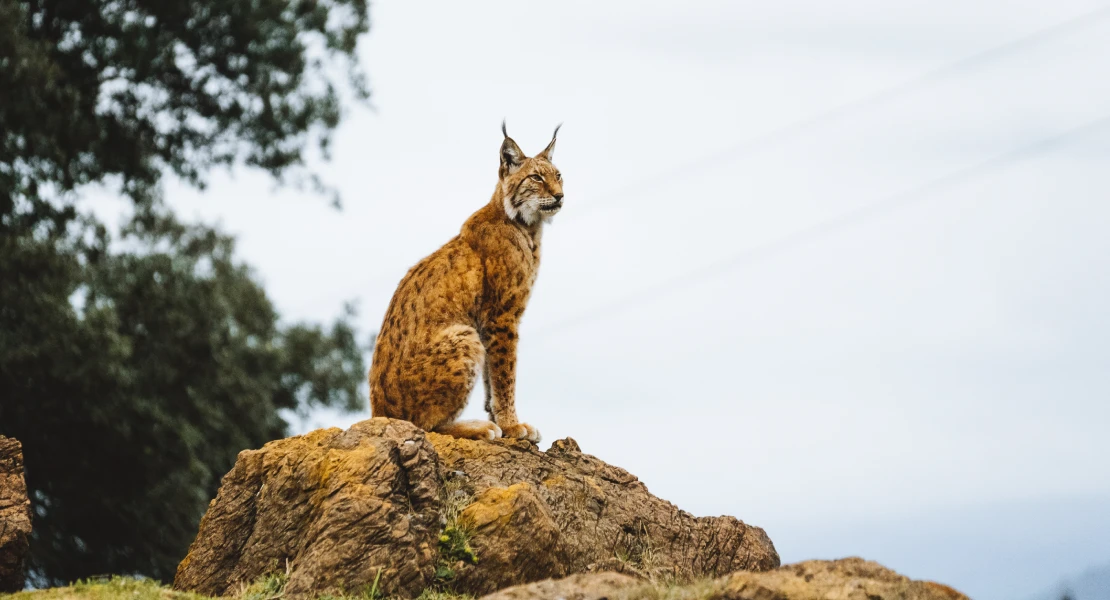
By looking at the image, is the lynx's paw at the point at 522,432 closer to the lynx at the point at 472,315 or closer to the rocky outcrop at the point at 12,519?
the lynx at the point at 472,315

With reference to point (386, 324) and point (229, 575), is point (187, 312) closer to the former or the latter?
point (386, 324)

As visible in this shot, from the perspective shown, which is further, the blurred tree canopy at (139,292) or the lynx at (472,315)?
the blurred tree canopy at (139,292)

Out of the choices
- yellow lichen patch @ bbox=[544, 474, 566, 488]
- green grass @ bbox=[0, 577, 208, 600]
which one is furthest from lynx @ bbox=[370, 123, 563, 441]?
green grass @ bbox=[0, 577, 208, 600]

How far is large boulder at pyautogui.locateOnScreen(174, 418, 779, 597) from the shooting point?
705 cm

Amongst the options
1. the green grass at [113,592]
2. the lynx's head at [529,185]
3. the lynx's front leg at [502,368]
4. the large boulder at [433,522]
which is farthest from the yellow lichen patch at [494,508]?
the lynx's head at [529,185]

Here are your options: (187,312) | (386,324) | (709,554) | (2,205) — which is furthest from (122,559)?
(709,554)

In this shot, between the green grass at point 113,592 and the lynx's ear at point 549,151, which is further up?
the lynx's ear at point 549,151

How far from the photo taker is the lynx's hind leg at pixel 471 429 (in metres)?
8.74

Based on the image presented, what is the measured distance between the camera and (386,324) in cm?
920

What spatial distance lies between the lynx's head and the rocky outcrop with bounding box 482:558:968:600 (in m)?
3.95

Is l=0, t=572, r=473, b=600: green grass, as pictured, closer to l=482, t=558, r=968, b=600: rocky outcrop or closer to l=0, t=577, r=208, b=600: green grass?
l=0, t=577, r=208, b=600: green grass

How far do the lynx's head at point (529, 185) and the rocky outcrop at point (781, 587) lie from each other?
3.95 m

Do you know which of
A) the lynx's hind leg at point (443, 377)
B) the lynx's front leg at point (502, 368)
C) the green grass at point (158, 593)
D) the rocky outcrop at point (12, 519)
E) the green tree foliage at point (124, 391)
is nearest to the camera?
the green grass at point (158, 593)

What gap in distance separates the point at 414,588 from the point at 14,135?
544 inches
